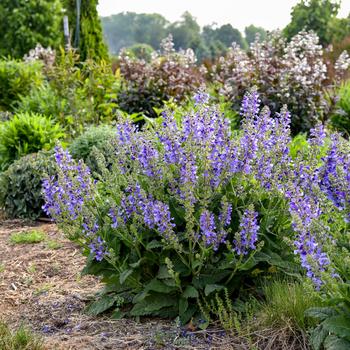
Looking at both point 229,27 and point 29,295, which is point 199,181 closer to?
point 29,295

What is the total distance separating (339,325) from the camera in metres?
2.16

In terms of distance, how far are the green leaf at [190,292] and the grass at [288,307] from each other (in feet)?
1.08

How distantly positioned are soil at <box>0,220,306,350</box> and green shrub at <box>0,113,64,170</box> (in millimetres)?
1983

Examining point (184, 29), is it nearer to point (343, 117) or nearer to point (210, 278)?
point (343, 117)

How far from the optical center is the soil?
9.23 feet

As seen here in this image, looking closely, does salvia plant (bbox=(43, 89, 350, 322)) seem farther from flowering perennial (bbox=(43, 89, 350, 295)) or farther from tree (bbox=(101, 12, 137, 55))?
tree (bbox=(101, 12, 137, 55))

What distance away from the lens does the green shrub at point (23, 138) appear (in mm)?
6633

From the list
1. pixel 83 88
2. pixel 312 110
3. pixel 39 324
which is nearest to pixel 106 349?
pixel 39 324

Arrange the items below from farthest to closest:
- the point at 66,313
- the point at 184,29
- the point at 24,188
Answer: the point at 184,29, the point at 24,188, the point at 66,313

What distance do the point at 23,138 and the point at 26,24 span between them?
9092 millimetres

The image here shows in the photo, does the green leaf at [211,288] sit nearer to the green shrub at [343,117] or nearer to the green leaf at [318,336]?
the green leaf at [318,336]

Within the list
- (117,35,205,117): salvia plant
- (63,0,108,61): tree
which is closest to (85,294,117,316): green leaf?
(117,35,205,117): salvia plant

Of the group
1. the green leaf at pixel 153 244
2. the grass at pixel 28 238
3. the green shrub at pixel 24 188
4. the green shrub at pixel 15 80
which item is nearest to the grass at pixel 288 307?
the green leaf at pixel 153 244

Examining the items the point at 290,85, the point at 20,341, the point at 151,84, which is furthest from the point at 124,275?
the point at 151,84
